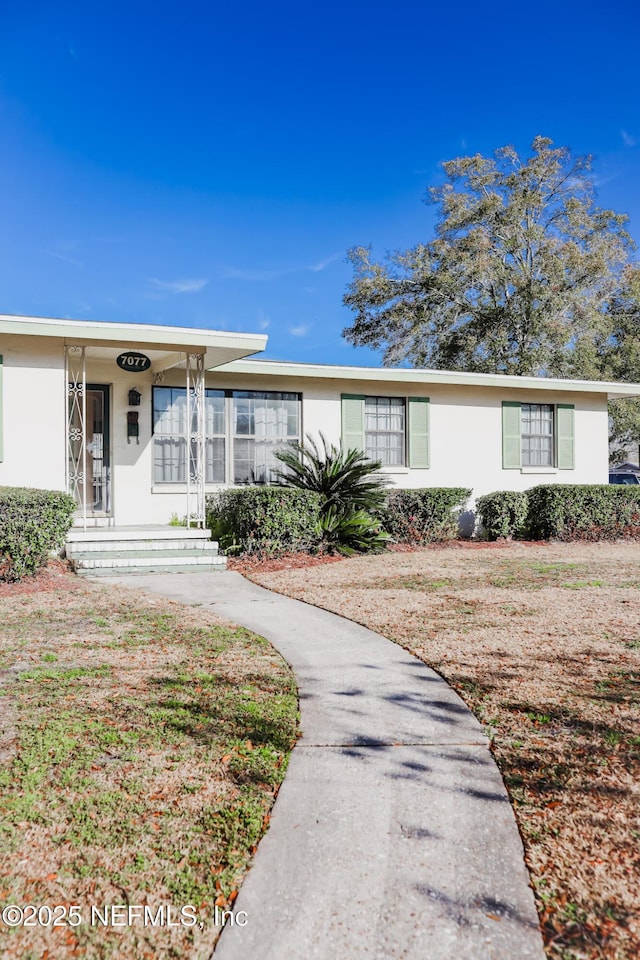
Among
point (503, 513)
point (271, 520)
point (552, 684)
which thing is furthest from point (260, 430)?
point (552, 684)

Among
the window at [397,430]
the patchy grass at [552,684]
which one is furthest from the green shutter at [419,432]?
the patchy grass at [552,684]

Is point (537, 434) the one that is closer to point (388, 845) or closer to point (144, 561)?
point (144, 561)

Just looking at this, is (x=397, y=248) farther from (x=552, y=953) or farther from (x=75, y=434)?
(x=552, y=953)

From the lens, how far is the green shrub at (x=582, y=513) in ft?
41.8

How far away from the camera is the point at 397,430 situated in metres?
13.1

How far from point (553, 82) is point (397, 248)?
7453 millimetres

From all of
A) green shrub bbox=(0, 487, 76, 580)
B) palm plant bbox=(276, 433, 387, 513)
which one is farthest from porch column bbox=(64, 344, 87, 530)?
palm plant bbox=(276, 433, 387, 513)

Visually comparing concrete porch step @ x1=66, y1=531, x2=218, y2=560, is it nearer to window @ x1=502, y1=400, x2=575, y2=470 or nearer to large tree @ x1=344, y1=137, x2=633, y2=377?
window @ x1=502, y1=400, x2=575, y2=470

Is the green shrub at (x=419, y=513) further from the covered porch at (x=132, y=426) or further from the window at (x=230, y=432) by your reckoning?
the covered porch at (x=132, y=426)

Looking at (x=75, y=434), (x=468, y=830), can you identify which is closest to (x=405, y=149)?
(x=75, y=434)

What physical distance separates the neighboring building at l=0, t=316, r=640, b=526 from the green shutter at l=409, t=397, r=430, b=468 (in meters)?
0.03

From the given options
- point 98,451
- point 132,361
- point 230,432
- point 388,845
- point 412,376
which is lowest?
point 388,845

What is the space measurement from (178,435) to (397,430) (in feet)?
13.6

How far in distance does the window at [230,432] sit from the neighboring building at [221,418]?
19 millimetres
